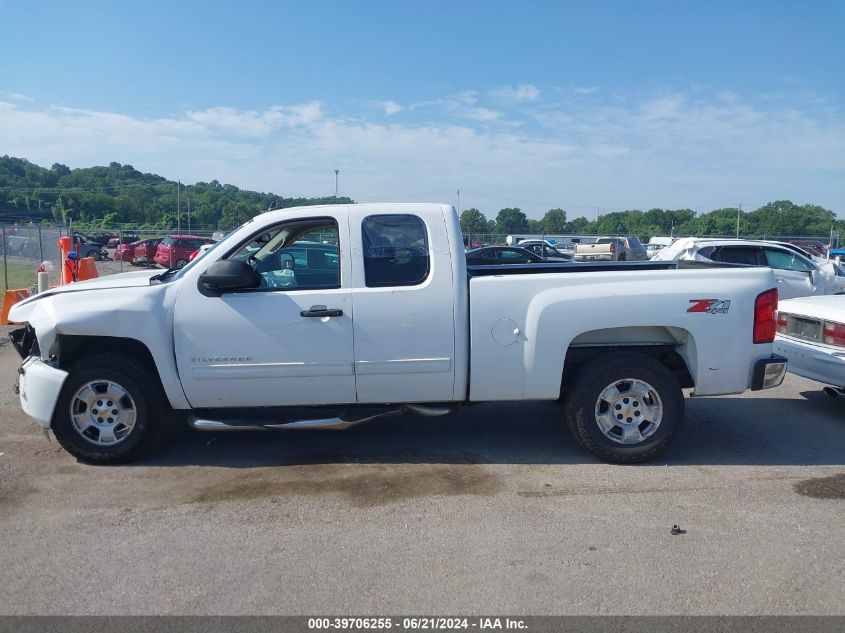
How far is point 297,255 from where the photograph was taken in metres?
5.34

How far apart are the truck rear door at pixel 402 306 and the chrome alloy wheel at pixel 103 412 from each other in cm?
176

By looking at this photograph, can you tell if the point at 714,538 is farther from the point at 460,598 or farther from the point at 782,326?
the point at 782,326

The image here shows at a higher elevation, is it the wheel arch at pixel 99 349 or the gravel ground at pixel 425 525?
the wheel arch at pixel 99 349

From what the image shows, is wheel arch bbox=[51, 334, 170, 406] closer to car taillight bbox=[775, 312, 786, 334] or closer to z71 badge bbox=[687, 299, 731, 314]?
z71 badge bbox=[687, 299, 731, 314]

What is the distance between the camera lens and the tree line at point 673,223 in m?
46.6

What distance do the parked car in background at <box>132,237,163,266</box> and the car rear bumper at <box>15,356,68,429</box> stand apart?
29461 mm

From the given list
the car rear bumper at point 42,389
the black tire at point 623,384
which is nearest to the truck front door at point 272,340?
the car rear bumper at point 42,389

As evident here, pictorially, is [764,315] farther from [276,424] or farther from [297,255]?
[276,424]

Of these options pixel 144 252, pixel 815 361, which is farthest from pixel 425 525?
pixel 144 252

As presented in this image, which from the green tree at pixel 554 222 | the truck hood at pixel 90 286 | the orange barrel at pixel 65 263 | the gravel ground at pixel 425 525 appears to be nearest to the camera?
the gravel ground at pixel 425 525

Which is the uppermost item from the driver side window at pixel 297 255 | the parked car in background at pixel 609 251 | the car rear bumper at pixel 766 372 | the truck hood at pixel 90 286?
the driver side window at pixel 297 255

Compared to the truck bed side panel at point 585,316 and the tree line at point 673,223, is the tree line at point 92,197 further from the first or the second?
the truck bed side panel at point 585,316

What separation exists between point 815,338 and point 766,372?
80.4 inches

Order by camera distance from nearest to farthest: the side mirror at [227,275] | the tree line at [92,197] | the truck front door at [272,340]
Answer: the side mirror at [227,275]
the truck front door at [272,340]
the tree line at [92,197]
